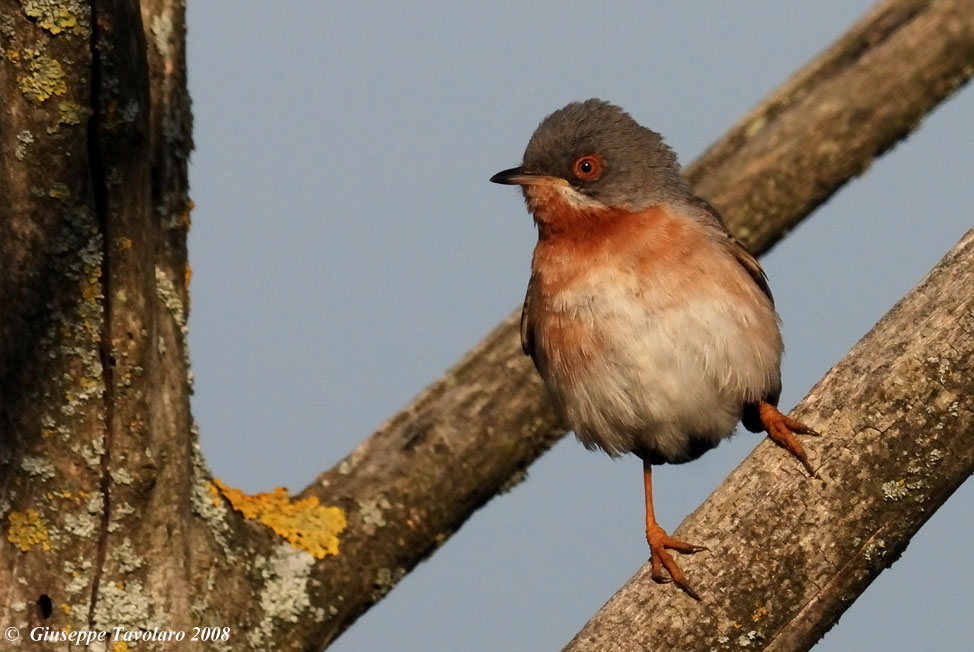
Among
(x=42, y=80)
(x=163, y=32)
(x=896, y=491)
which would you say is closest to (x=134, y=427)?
(x=42, y=80)

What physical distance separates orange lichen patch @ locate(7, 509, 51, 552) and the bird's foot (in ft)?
7.34

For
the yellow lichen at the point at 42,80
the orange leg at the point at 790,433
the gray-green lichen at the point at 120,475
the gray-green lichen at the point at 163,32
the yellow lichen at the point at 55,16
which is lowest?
the orange leg at the point at 790,433

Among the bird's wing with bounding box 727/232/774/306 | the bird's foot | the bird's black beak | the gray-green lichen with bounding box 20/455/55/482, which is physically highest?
the bird's black beak

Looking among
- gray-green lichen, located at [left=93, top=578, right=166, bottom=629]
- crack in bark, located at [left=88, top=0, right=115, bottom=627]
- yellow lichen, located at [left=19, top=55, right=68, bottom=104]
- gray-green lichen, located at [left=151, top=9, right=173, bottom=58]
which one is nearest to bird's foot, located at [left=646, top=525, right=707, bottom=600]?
gray-green lichen, located at [left=93, top=578, right=166, bottom=629]

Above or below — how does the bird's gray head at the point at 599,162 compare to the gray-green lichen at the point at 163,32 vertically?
below

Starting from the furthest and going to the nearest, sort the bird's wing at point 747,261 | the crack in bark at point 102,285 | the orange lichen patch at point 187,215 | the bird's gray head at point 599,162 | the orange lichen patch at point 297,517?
the bird's gray head at point 599,162 → the bird's wing at point 747,261 → the orange lichen patch at point 297,517 → the orange lichen patch at point 187,215 → the crack in bark at point 102,285

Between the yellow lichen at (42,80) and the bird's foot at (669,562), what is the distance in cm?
257

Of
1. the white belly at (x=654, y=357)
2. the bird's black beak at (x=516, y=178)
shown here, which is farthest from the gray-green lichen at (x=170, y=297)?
the bird's black beak at (x=516, y=178)

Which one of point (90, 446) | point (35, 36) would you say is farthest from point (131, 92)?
point (90, 446)

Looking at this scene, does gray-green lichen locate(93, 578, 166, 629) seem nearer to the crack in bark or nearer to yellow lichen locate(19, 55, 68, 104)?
the crack in bark

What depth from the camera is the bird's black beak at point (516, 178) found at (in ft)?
19.4

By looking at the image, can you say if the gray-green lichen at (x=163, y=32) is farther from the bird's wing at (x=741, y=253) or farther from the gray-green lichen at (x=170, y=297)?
the bird's wing at (x=741, y=253)

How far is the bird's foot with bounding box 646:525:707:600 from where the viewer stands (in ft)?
13.2

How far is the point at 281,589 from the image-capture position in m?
5.02
